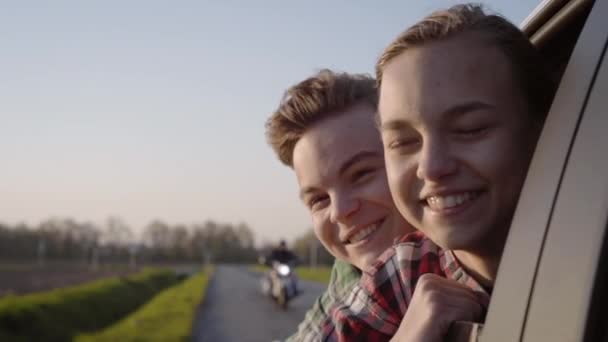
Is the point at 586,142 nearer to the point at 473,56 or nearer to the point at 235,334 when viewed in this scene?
the point at 473,56

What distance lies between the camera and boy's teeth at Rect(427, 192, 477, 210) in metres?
1.41

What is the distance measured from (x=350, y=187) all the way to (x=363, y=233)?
15cm

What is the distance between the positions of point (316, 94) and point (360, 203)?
1.41ft

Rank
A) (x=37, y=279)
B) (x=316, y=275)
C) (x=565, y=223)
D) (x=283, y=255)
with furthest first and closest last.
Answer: (x=316, y=275), (x=37, y=279), (x=283, y=255), (x=565, y=223)

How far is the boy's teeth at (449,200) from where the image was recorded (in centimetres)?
141

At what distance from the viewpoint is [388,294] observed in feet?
5.52

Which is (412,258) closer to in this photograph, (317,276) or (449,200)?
(449,200)

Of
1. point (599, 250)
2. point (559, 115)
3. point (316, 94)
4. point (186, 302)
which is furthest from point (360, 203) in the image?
point (186, 302)

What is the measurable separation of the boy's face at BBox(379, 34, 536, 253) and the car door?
92 millimetres

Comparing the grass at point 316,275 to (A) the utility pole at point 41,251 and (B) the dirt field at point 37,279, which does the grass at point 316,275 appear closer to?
(B) the dirt field at point 37,279

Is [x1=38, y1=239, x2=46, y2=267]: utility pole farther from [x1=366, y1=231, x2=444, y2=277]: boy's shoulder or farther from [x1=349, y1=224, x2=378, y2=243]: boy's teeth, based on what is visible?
[x1=366, y1=231, x2=444, y2=277]: boy's shoulder

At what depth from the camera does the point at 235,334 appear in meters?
18.2

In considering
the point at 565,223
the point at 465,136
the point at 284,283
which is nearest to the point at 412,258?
the point at 465,136

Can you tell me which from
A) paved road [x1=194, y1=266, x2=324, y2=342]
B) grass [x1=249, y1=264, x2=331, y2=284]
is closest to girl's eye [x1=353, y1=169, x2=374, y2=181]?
paved road [x1=194, y1=266, x2=324, y2=342]
